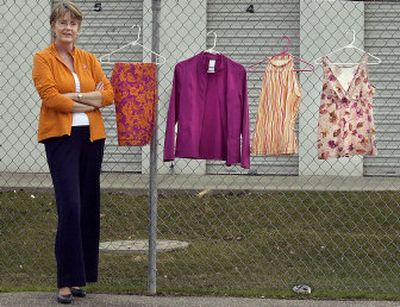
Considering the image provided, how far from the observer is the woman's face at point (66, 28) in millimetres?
7504

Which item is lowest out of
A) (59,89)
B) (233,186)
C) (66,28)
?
(233,186)

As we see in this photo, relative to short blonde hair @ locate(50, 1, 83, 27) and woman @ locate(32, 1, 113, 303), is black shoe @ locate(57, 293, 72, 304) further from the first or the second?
short blonde hair @ locate(50, 1, 83, 27)

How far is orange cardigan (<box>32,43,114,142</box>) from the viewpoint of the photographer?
7.39 m

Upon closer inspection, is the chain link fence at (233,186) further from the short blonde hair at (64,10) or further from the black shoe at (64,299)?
the short blonde hair at (64,10)

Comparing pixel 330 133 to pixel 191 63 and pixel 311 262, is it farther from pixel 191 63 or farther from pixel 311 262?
pixel 311 262

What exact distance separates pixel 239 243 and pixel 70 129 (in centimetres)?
356

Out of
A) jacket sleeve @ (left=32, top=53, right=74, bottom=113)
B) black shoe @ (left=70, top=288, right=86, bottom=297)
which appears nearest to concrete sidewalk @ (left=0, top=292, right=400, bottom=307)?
black shoe @ (left=70, top=288, right=86, bottom=297)

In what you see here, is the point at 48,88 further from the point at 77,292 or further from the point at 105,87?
the point at 77,292

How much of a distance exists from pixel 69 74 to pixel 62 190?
77cm

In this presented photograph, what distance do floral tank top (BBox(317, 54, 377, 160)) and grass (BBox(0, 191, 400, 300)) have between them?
1084 millimetres

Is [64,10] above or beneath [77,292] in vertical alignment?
above

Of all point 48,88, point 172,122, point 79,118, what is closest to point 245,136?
point 172,122

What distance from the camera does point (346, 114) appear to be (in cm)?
791

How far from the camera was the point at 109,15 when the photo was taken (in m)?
16.0
